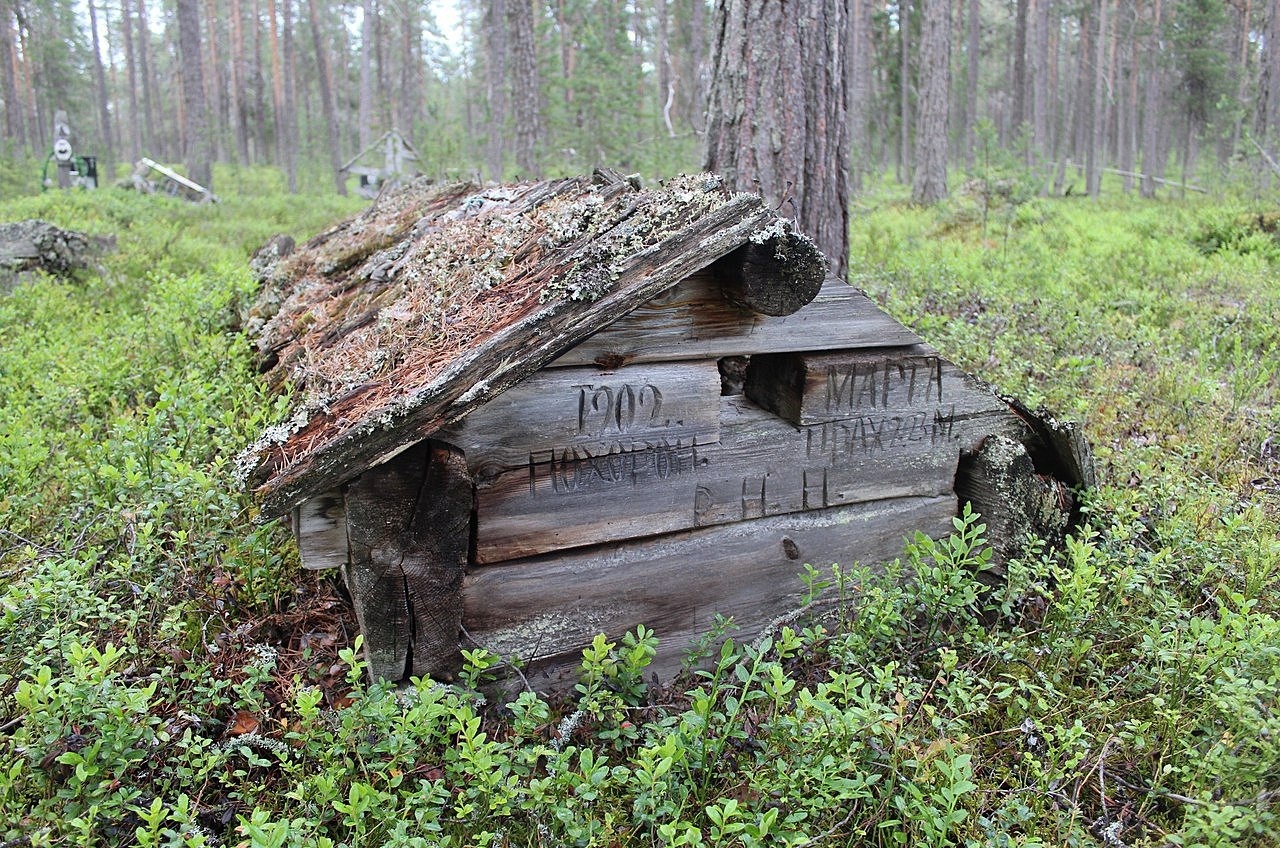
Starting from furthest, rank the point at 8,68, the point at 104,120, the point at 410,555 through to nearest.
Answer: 1. the point at 104,120
2. the point at 8,68
3. the point at 410,555

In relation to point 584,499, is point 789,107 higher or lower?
higher

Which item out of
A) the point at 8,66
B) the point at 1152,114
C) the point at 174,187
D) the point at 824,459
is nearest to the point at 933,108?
the point at 1152,114

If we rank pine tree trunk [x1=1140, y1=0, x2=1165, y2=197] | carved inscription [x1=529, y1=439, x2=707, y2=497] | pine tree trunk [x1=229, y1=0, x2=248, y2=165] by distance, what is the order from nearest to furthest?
carved inscription [x1=529, y1=439, x2=707, y2=497] < pine tree trunk [x1=1140, y1=0, x2=1165, y2=197] < pine tree trunk [x1=229, y1=0, x2=248, y2=165]

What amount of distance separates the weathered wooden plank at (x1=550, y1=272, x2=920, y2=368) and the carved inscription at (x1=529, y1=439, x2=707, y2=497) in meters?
0.30

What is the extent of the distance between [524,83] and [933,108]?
839cm

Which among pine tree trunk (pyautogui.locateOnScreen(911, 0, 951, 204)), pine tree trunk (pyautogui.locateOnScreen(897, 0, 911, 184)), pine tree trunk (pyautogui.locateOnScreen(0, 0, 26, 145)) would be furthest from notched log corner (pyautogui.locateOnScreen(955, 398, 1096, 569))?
pine tree trunk (pyautogui.locateOnScreen(0, 0, 26, 145))

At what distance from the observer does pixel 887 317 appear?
3.04m

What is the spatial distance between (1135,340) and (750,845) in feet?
18.7

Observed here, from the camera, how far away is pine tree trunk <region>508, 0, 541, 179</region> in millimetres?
16312

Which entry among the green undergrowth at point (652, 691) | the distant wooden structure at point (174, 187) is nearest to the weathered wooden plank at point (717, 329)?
the green undergrowth at point (652, 691)

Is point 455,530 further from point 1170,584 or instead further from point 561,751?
point 1170,584

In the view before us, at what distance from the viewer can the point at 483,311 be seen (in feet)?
8.97

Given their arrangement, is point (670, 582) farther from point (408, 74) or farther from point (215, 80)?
point (215, 80)

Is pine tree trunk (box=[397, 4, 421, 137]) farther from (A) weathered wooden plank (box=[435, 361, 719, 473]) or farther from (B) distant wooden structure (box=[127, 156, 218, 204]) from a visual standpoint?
(A) weathered wooden plank (box=[435, 361, 719, 473])
